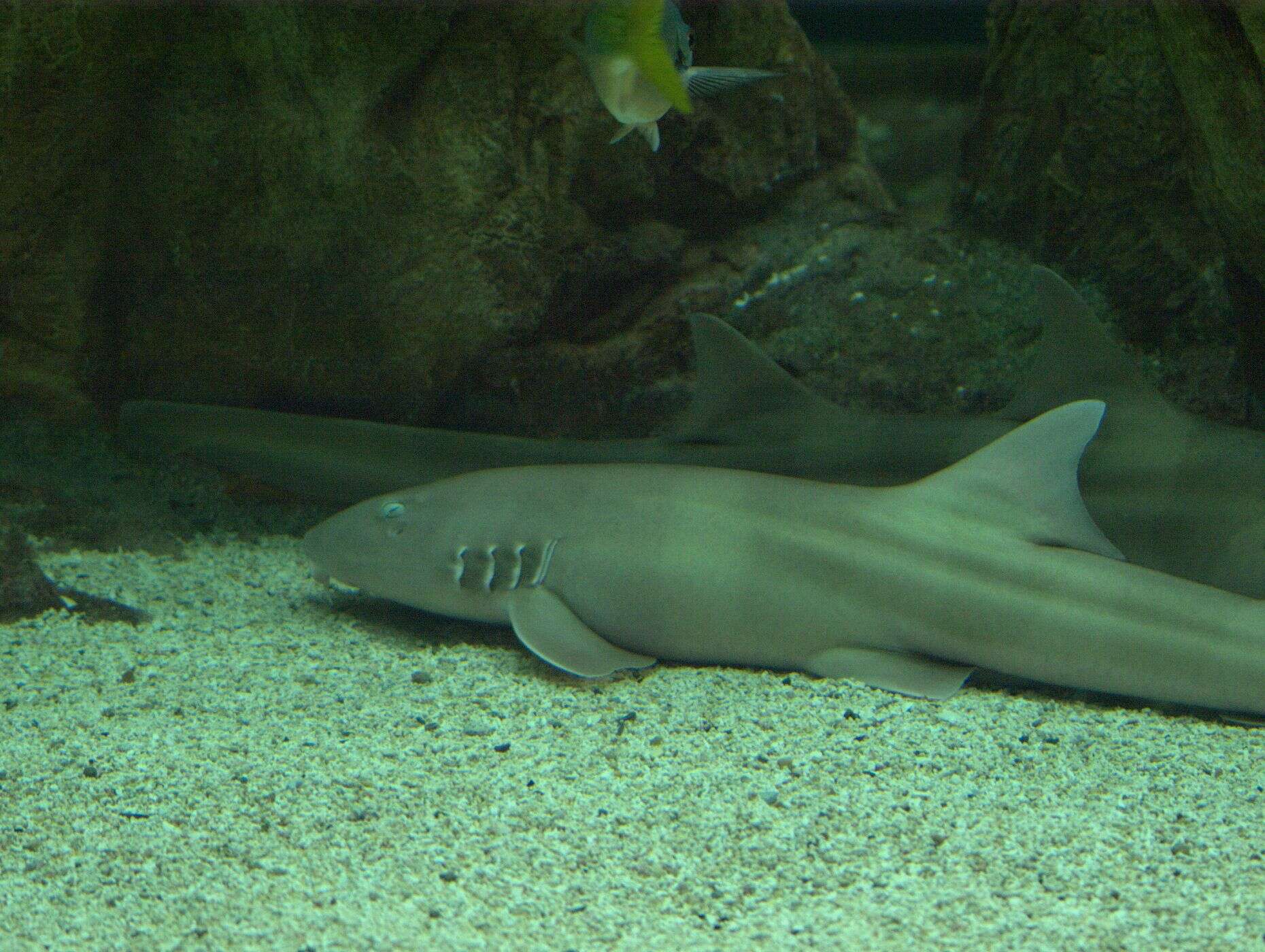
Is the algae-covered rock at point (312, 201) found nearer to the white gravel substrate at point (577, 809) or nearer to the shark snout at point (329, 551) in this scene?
the shark snout at point (329, 551)

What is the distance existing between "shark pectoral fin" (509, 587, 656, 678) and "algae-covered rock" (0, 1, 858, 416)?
1.63 metres

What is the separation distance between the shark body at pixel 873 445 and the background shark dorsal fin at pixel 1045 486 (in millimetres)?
784

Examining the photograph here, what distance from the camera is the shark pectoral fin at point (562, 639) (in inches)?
116

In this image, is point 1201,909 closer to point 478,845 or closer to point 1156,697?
point 1156,697

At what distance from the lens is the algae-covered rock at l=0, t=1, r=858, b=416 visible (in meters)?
3.92

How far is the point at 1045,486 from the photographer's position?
10.0ft

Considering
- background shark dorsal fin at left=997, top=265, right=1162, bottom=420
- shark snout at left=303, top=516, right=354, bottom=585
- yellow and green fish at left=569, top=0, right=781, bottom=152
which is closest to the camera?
yellow and green fish at left=569, top=0, right=781, bottom=152

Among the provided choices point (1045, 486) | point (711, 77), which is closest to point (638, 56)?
point (711, 77)

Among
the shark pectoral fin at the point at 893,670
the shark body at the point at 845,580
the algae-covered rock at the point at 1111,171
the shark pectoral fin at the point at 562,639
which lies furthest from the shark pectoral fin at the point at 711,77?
the shark pectoral fin at the point at 893,670

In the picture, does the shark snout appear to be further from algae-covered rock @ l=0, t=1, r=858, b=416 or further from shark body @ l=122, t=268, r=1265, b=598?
algae-covered rock @ l=0, t=1, r=858, b=416

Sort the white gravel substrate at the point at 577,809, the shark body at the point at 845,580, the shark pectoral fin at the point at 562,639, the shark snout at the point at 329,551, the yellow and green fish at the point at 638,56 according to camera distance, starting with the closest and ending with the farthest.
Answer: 1. the white gravel substrate at the point at 577,809
2. the yellow and green fish at the point at 638,56
3. the shark body at the point at 845,580
4. the shark pectoral fin at the point at 562,639
5. the shark snout at the point at 329,551

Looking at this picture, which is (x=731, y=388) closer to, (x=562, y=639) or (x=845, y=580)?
(x=845, y=580)

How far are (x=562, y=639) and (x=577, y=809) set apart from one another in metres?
0.83

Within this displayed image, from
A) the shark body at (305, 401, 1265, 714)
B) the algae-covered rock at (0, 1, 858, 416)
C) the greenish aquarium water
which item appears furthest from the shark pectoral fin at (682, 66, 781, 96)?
the shark body at (305, 401, 1265, 714)
